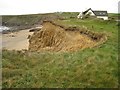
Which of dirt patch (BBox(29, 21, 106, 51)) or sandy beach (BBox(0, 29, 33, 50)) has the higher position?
dirt patch (BBox(29, 21, 106, 51))

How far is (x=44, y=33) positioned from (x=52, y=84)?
3879 cm

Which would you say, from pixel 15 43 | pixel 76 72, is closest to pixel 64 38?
pixel 76 72

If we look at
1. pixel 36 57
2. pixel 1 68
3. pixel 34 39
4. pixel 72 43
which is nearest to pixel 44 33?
pixel 34 39

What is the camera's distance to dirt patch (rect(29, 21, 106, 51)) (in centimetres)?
3568

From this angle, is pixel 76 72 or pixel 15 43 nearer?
pixel 76 72

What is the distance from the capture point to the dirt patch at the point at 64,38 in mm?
35684

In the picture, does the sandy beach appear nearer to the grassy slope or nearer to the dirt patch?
the dirt patch

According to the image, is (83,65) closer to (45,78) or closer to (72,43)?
(45,78)

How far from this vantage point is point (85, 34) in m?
38.7

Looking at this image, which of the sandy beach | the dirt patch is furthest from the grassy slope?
the sandy beach

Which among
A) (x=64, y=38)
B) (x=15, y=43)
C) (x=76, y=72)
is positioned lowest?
(x=15, y=43)

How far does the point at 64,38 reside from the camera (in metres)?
46.0

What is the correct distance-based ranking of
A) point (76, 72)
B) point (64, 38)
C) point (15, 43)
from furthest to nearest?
point (15, 43)
point (64, 38)
point (76, 72)

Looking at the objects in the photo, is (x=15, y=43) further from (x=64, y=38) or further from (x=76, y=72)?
(x=76, y=72)
